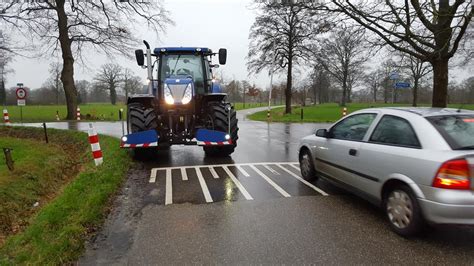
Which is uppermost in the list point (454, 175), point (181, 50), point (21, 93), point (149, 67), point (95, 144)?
point (181, 50)

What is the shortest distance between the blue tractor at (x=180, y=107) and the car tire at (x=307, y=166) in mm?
2256

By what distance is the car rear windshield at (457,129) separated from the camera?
Answer: 3.79 metres

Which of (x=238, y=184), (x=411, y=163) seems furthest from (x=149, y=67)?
(x=411, y=163)

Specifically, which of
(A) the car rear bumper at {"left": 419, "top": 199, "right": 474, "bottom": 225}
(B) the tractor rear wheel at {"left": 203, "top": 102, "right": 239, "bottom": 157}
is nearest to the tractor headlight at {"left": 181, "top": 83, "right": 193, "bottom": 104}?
(B) the tractor rear wheel at {"left": 203, "top": 102, "right": 239, "bottom": 157}

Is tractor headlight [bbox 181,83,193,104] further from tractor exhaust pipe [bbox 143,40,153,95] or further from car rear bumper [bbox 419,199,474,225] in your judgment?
car rear bumper [bbox 419,199,474,225]

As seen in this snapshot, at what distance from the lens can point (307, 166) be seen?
22.1 ft

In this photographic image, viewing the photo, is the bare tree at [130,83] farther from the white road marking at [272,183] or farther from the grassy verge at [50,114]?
the white road marking at [272,183]

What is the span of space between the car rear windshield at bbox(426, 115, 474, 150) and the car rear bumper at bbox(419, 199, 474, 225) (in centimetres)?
64

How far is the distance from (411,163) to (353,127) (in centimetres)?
154

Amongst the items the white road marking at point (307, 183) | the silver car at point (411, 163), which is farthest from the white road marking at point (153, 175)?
the silver car at point (411, 163)

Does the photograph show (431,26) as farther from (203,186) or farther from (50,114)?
(50,114)

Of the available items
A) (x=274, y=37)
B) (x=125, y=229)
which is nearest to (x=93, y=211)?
(x=125, y=229)

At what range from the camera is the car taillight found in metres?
3.57

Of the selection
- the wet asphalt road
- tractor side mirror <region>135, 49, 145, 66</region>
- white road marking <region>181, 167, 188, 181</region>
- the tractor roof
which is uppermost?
the tractor roof
